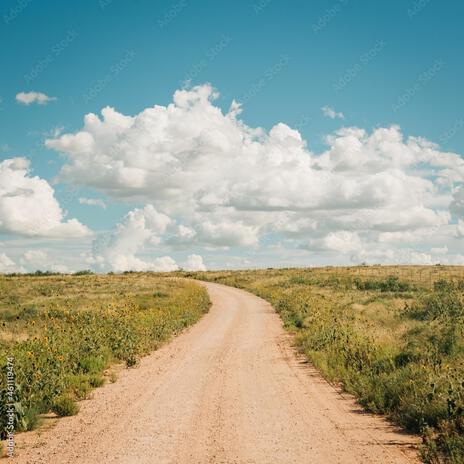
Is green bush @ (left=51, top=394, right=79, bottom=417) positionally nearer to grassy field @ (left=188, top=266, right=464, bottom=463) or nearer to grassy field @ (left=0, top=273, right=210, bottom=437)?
grassy field @ (left=0, top=273, right=210, bottom=437)

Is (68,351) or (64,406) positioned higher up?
(68,351)

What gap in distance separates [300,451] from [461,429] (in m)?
2.63

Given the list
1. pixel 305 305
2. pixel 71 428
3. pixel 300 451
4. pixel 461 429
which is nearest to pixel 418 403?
pixel 461 429

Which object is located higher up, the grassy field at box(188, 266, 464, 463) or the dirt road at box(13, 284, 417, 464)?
the grassy field at box(188, 266, 464, 463)

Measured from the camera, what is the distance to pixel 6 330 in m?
20.0

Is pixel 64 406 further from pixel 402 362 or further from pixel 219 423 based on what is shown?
pixel 402 362

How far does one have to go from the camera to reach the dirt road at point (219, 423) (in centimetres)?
741

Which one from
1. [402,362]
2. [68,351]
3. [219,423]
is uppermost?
[402,362]

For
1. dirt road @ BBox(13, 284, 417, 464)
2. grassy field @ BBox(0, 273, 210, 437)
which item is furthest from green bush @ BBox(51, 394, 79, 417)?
dirt road @ BBox(13, 284, 417, 464)

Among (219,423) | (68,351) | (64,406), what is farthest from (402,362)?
(68,351)

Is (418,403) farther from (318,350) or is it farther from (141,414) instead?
(318,350)

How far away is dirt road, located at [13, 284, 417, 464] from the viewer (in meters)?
7.41

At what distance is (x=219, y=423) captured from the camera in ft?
29.1

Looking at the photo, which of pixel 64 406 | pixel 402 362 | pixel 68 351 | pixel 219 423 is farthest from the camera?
pixel 68 351
